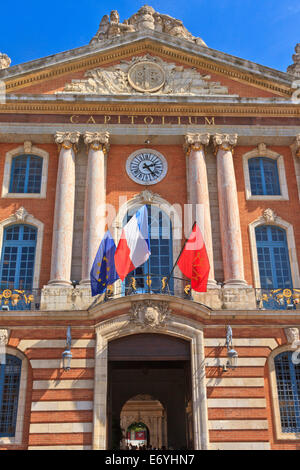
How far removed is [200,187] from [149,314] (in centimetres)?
627

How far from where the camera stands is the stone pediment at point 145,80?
2380 cm

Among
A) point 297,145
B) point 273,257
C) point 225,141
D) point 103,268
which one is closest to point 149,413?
point 273,257

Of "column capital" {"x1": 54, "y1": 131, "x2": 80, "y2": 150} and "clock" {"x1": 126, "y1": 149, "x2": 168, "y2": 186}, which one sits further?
"clock" {"x1": 126, "y1": 149, "x2": 168, "y2": 186}

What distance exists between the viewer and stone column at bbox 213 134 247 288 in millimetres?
20672

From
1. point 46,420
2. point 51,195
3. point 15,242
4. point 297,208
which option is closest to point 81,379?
point 46,420

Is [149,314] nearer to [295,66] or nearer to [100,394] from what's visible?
[100,394]

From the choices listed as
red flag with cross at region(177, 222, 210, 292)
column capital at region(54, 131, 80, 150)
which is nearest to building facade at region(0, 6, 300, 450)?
column capital at region(54, 131, 80, 150)

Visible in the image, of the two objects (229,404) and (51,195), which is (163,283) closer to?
(229,404)

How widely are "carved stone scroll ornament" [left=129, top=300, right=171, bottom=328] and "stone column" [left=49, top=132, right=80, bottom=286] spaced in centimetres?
304

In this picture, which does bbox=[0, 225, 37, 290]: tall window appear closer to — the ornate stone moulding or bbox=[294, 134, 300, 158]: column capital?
the ornate stone moulding

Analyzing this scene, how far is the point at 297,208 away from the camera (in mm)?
22719

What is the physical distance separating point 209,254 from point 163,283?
2.44 m
